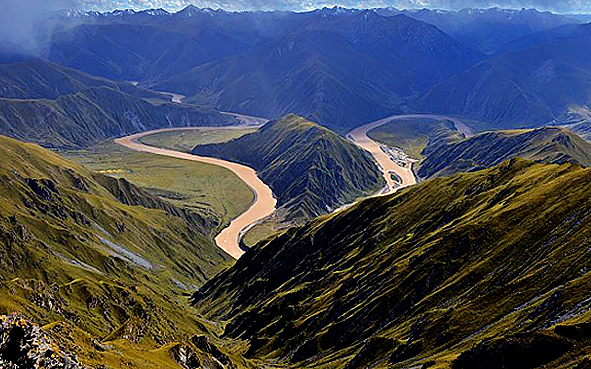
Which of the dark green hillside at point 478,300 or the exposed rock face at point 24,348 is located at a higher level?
the exposed rock face at point 24,348

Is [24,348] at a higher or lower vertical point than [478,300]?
higher

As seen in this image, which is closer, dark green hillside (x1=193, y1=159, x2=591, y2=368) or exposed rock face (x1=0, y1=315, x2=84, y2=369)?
exposed rock face (x1=0, y1=315, x2=84, y2=369)

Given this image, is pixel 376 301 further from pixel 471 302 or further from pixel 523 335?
pixel 523 335

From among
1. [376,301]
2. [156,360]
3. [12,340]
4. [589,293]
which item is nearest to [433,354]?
[589,293]

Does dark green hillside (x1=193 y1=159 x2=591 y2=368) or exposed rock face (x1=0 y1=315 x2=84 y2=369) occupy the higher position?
exposed rock face (x1=0 y1=315 x2=84 y2=369)

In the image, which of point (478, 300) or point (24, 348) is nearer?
point (24, 348)

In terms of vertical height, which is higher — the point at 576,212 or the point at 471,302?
the point at 576,212

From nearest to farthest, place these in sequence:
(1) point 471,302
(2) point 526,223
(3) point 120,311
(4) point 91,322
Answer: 1. (1) point 471,302
2. (2) point 526,223
3. (4) point 91,322
4. (3) point 120,311

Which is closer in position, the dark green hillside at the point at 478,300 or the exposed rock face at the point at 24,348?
the exposed rock face at the point at 24,348
